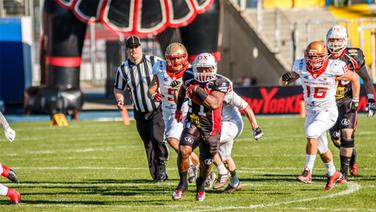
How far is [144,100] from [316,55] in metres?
2.44

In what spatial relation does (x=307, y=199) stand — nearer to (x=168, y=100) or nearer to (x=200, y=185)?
(x=200, y=185)

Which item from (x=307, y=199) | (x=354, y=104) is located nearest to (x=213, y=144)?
(x=307, y=199)

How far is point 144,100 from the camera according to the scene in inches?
516

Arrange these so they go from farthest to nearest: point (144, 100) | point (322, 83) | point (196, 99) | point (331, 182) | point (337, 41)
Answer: point (144, 100)
point (337, 41)
point (322, 83)
point (331, 182)
point (196, 99)

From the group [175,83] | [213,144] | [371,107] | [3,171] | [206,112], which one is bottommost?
[3,171]

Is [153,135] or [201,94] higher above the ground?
[201,94]

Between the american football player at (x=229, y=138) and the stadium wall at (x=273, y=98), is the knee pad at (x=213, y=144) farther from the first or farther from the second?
the stadium wall at (x=273, y=98)

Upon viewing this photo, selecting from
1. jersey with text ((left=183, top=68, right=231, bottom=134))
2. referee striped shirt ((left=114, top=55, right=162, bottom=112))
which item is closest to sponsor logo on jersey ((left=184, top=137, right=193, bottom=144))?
jersey with text ((left=183, top=68, right=231, bottom=134))

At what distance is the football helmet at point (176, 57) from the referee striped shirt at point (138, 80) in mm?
1243

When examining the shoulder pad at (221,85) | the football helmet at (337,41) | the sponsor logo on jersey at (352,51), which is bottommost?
the shoulder pad at (221,85)

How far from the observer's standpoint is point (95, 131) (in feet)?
70.3

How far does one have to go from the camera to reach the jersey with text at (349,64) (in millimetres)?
12766

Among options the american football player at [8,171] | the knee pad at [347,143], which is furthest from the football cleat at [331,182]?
the american football player at [8,171]

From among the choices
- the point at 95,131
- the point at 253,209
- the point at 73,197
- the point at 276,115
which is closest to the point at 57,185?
the point at 73,197
